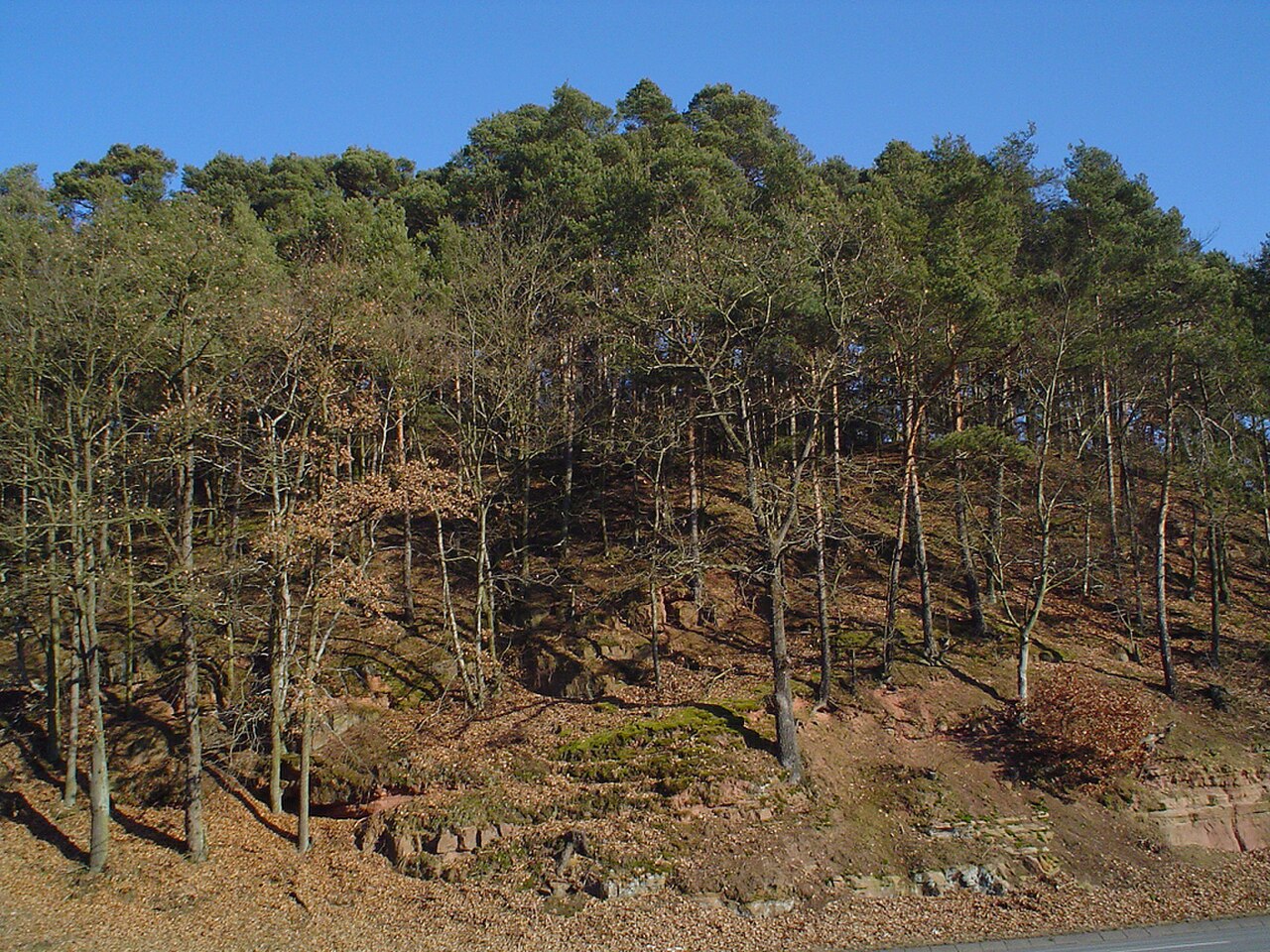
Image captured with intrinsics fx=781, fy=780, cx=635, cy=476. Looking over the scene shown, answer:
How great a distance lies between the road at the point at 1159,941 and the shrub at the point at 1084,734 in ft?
11.3

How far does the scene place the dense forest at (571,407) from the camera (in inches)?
600

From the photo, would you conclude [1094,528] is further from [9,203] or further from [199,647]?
[9,203]

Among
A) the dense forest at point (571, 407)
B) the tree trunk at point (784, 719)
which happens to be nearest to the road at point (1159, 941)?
the tree trunk at point (784, 719)

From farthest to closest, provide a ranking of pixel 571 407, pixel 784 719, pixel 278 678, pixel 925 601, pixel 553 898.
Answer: pixel 571 407
pixel 925 601
pixel 784 719
pixel 278 678
pixel 553 898

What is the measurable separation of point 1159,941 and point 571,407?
62.3ft

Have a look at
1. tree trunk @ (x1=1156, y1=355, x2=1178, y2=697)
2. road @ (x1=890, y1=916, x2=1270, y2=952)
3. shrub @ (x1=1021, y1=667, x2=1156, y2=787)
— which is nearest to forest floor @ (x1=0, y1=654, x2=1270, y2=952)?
road @ (x1=890, y1=916, x2=1270, y2=952)

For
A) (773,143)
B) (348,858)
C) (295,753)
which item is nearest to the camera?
(348,858)

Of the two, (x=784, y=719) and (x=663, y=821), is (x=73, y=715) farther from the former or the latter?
(x=784, y=719)

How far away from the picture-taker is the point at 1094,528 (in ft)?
93.2

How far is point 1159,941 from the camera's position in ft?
43.5

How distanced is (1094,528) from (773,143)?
21960mm

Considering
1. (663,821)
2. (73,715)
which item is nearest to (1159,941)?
(663,821)

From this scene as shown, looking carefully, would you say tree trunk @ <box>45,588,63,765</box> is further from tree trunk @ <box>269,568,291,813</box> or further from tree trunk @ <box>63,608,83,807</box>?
tree trunk @ <box>269,568,291,813</box>

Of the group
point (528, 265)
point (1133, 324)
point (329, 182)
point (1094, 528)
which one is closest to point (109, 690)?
point (528, 265)
